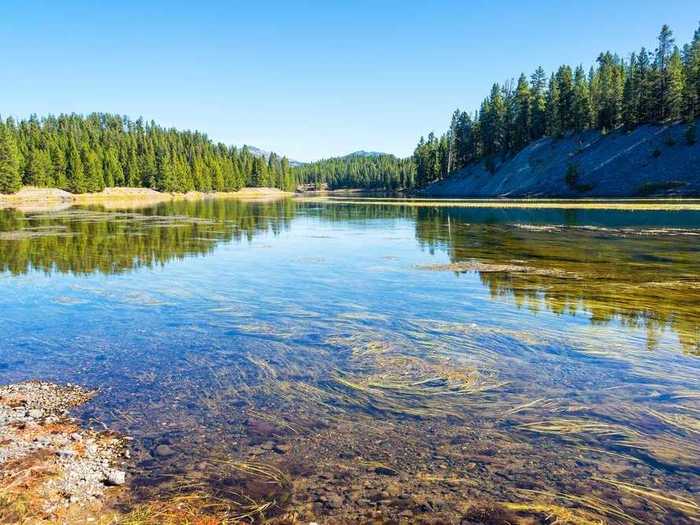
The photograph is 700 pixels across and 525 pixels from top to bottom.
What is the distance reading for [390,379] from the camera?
9.10m

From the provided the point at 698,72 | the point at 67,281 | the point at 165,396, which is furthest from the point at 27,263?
the point at 698,72

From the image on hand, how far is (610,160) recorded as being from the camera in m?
98.7

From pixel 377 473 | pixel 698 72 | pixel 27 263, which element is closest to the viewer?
pixel 377 473

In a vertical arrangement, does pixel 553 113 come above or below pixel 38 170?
above

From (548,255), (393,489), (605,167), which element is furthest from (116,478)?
(605,167)

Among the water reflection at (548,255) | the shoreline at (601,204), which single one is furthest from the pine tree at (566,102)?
the water reflection at (548,255)

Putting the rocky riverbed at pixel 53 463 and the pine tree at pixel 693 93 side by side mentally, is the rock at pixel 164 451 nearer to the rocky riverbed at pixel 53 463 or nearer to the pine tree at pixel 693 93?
the rocky riverbed at pixel 53 463

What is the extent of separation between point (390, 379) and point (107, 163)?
15367 cm

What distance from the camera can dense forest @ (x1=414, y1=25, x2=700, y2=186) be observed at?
101375mm

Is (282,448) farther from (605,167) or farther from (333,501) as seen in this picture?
(605,167)

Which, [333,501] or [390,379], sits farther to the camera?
[390,379]

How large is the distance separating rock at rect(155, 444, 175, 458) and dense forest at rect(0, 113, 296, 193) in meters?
121

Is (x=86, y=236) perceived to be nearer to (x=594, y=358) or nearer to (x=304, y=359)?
(x=304, y=359)

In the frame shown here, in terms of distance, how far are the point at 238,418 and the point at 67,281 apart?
49.1ft
